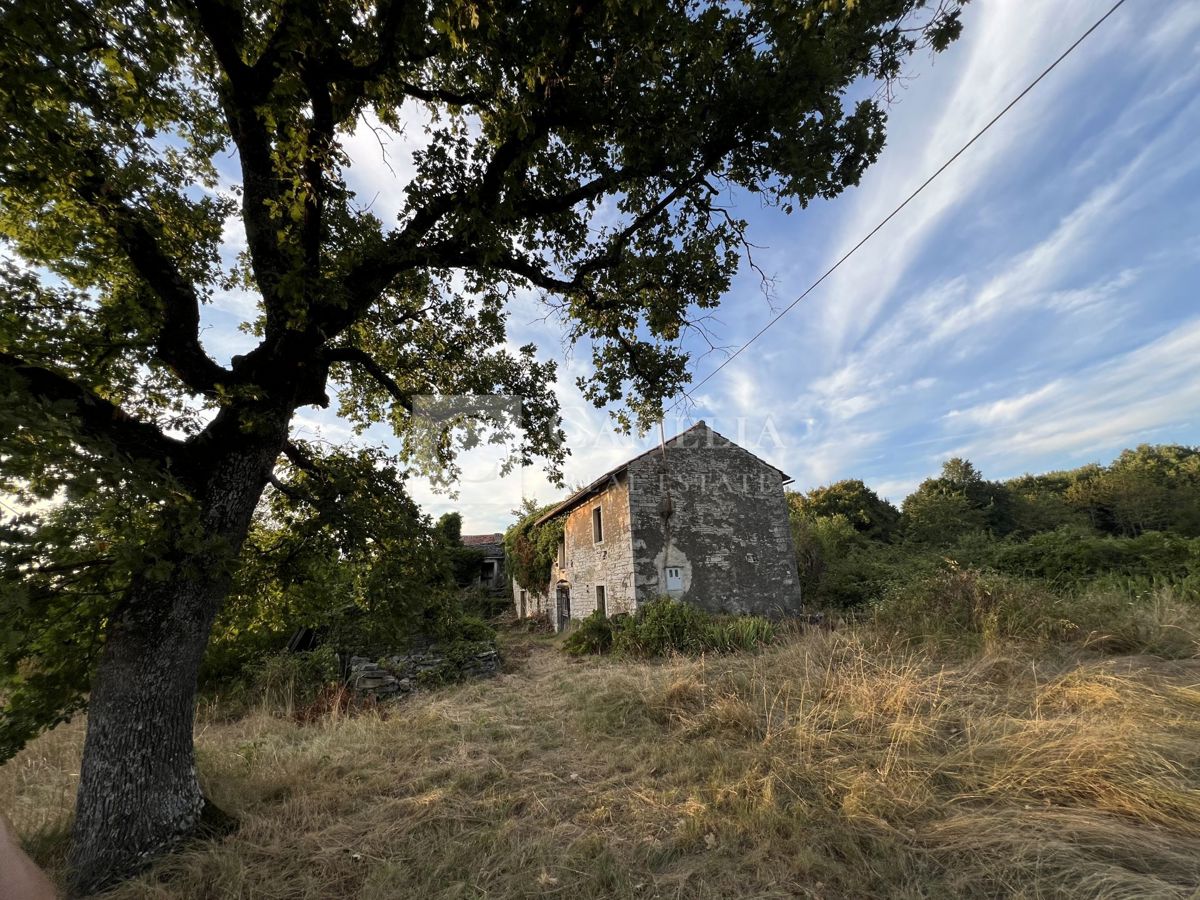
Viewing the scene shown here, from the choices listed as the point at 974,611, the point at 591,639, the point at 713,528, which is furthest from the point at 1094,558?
the point at 591,639

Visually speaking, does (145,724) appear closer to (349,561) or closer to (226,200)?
(349,561)

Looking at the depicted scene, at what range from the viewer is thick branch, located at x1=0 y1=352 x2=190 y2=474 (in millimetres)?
2802

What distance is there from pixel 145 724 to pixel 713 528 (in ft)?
42.0

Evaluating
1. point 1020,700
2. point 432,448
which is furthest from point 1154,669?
point 432,448

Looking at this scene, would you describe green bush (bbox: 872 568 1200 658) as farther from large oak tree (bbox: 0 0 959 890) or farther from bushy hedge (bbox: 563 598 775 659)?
large oak tree (bbox: 0 0 959 890)

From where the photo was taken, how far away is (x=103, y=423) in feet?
10.4

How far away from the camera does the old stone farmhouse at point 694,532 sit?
1348cm

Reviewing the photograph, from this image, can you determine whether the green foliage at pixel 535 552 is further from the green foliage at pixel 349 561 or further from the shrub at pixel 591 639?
the green foliage at pixel 349 561

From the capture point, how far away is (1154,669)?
15.6ft

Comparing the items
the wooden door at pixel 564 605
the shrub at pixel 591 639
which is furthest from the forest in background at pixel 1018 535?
the wooden door at pixel 564 605

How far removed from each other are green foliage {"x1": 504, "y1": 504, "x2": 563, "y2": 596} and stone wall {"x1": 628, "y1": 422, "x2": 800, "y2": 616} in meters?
6.58

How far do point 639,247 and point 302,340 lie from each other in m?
3.46

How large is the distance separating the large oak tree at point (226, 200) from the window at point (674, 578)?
10.6m

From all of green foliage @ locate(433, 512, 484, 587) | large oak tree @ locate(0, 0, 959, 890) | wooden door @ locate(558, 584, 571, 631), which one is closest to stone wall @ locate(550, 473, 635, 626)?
wooden door @ locate(558, 584, 571, 631)
